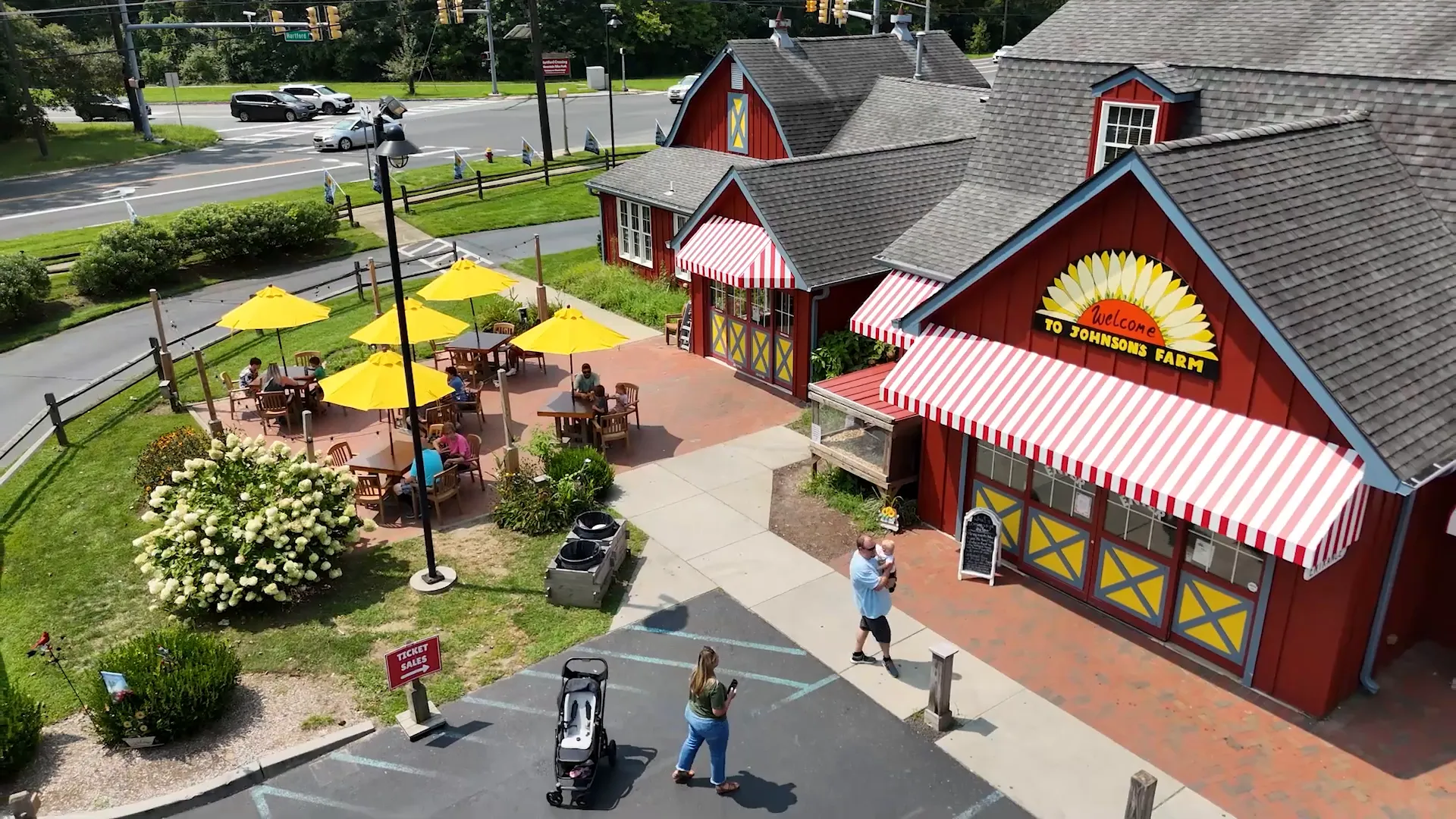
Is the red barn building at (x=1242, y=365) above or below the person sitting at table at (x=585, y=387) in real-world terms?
above

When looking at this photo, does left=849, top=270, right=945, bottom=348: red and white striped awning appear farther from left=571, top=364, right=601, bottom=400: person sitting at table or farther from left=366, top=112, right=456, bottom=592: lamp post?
left=366, top=112, right=456, bottom=592: lamp post

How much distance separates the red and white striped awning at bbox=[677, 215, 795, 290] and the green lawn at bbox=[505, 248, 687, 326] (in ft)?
13.8

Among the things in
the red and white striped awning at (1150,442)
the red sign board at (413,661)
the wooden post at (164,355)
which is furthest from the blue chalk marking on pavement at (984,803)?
the wooden post at (164,355)

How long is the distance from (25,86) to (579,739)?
157ft

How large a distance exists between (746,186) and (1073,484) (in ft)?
29.7

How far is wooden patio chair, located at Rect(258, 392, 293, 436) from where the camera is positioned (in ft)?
60.3

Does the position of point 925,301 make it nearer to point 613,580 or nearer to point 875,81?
point 613,580

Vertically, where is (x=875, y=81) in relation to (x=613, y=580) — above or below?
above

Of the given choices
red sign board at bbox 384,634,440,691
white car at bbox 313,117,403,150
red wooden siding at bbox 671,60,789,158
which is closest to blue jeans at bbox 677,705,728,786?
red sign board at bbox 384,634,440,691

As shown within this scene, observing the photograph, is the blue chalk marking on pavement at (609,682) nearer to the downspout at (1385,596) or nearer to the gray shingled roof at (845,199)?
the downspout at (1385,596)

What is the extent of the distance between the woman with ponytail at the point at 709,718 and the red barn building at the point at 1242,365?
4.80m

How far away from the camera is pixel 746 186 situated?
732 inches

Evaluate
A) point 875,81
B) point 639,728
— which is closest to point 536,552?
point 639,728

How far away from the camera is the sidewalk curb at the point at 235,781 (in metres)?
9.59
